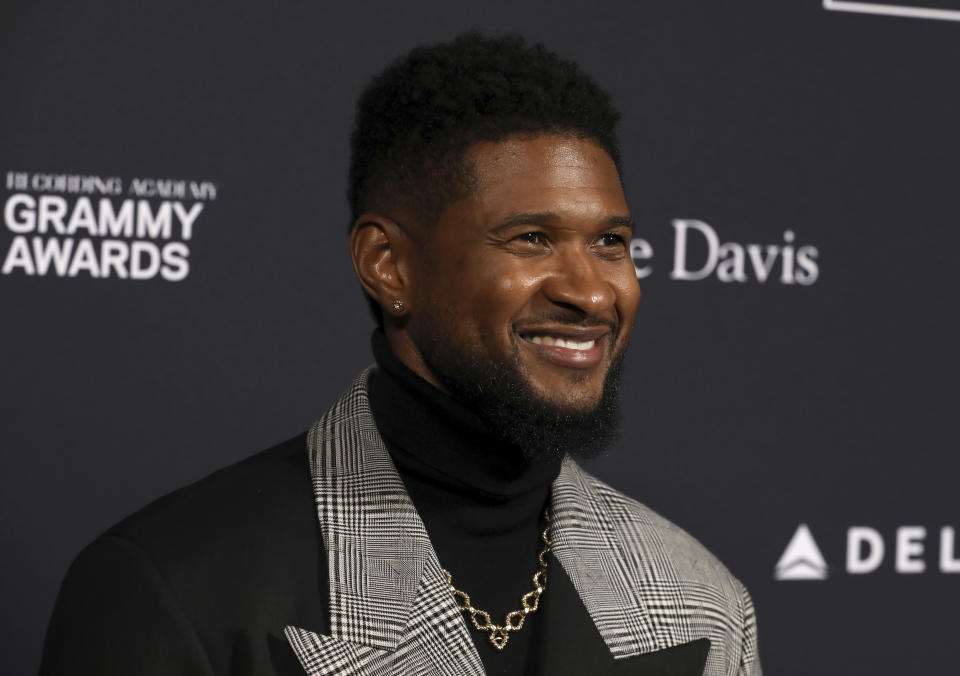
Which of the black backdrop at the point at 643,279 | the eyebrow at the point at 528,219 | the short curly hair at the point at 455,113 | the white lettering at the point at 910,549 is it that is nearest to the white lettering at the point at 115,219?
the black backdrop at the point at 643,279

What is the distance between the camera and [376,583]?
112 cm

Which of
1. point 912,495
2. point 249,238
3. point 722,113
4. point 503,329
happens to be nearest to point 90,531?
point 249,238

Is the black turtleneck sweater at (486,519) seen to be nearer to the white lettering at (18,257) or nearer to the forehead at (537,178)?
the forehead at (537,178)

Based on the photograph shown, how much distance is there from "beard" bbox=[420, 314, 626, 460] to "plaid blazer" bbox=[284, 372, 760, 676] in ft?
0.33

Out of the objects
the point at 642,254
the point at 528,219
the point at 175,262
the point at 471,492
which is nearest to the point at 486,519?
the point at 471,492

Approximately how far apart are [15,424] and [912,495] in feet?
5.10

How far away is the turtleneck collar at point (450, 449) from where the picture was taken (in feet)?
3.81

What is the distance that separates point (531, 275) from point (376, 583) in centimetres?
31

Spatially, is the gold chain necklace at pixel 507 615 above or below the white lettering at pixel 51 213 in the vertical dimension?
below

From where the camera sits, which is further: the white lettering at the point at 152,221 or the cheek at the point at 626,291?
Answer: the white lettering at the point at 152,221

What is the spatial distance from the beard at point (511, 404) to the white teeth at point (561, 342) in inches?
0.9

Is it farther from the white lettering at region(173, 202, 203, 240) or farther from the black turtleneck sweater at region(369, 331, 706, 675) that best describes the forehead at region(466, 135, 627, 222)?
the white lettering at region(173, 202, 203, 240)

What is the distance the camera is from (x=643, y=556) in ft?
4.23

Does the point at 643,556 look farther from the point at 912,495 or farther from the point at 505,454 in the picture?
the point at 912,495
